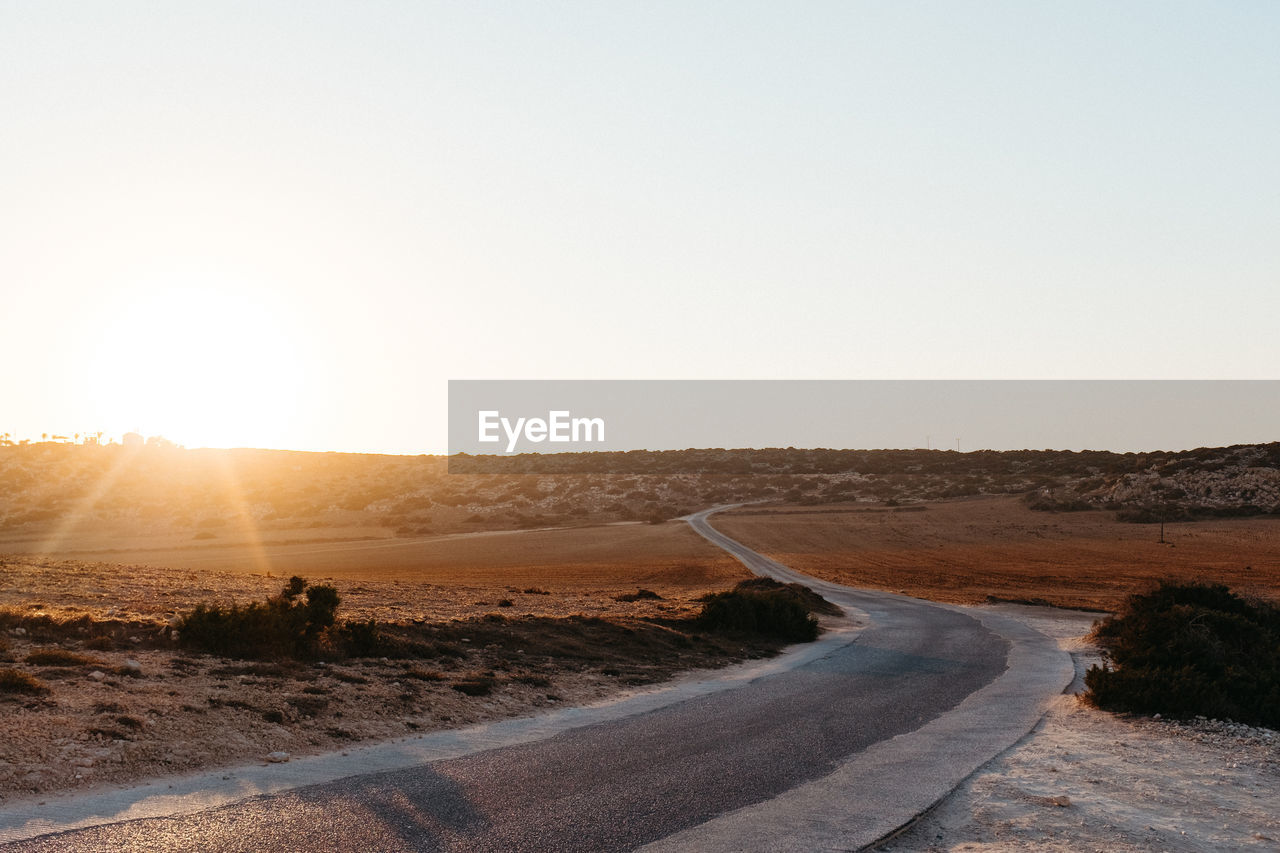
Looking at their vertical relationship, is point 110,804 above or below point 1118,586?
above

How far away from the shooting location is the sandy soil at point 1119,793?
338 inches

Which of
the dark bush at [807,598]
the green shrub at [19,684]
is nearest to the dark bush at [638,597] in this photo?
the dark bush at [807,598]

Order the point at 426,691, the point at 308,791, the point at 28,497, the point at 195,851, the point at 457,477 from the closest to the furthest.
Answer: the point at 195,851
the point at 308,791
the point at 426,691
the point at 28,497
the point at 457,477

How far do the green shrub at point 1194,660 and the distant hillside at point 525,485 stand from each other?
66.4 meters

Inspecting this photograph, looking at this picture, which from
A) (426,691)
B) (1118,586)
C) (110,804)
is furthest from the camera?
(1118,586)

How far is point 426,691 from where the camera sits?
1479 cm

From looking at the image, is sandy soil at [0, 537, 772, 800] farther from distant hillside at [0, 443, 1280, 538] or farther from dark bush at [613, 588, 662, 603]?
distant hillside at [0, 443, 1280, 538]

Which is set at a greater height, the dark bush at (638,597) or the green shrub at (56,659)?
the green shrub at (56,659)

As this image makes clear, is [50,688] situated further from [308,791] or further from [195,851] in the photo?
[195,851]

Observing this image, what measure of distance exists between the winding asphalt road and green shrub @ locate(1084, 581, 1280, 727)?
164cm

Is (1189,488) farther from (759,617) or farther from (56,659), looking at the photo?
(56,659)

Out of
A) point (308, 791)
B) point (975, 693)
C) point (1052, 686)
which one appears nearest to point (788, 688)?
point (975, 693)

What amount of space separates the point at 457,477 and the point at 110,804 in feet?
379

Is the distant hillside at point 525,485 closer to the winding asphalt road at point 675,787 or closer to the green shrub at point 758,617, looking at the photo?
the green shrub at point 758,617
